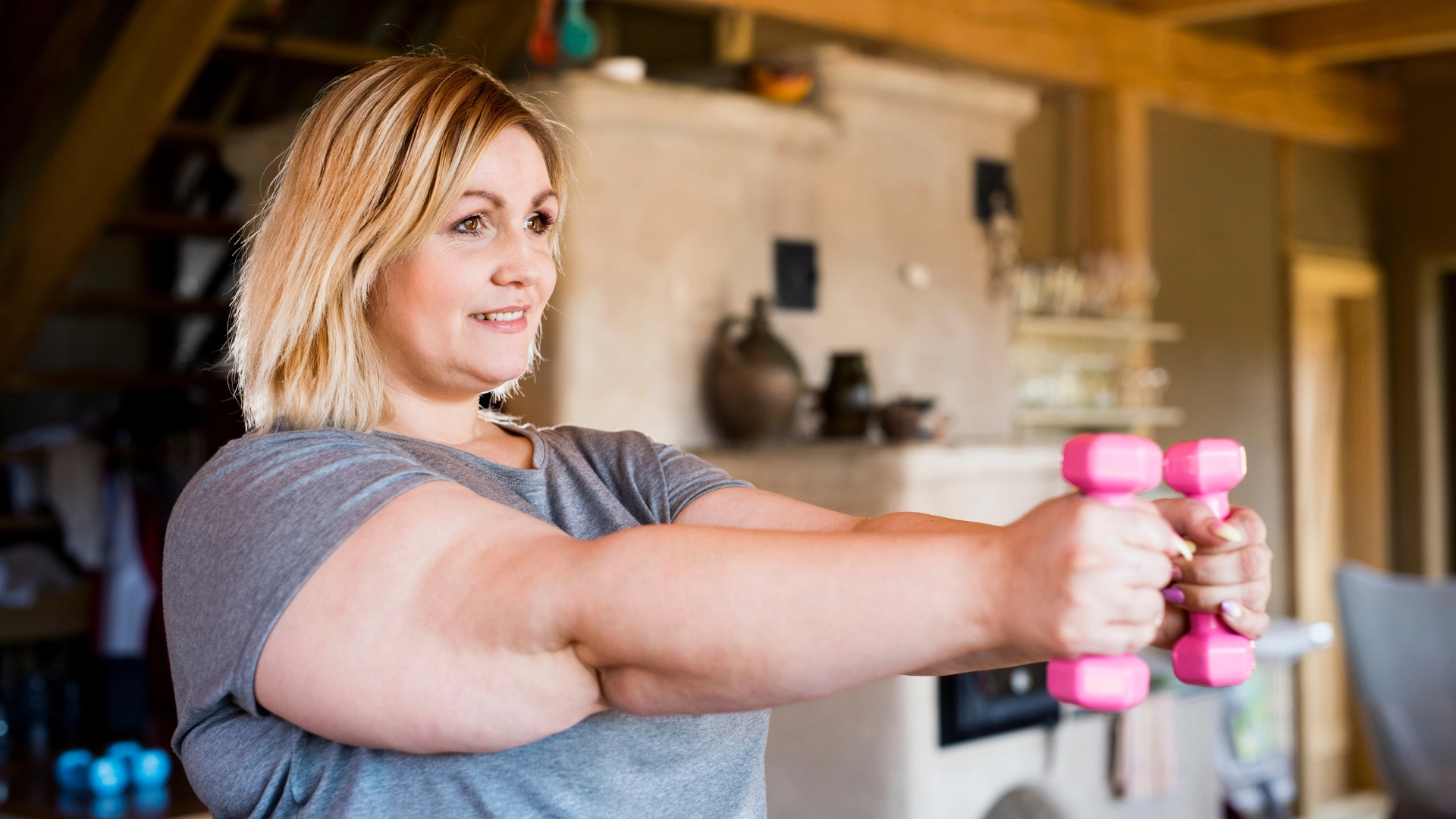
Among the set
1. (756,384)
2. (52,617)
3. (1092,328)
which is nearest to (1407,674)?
(1092,328)

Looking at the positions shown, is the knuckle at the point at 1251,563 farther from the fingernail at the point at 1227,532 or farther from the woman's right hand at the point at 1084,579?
the woman's right hand at the point at 1084,579

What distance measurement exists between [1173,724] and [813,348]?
1.49 m

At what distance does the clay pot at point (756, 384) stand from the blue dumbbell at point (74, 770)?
1803 millimetres

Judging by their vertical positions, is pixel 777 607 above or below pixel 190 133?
below

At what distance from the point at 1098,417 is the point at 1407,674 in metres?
1.56

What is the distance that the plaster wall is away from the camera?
3502 mm

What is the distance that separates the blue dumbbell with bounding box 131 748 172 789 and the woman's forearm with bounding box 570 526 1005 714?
2608 mm

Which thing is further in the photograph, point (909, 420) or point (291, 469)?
point (909, 420)

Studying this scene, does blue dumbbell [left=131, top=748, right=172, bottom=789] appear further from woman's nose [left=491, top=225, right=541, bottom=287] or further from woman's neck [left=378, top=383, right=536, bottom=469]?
woman's nose [left=491, top=225, right=541, bottom=287]

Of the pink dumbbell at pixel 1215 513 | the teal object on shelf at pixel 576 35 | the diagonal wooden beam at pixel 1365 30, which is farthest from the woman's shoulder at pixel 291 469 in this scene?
the diagonal wooden beam at pixel 1365 30

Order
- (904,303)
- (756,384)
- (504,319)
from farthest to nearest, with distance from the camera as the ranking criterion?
(904,303)
(756,384)
(504,319)

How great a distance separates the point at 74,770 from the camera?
3199 millimetres

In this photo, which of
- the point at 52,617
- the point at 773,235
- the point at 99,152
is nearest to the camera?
the point at 773,235

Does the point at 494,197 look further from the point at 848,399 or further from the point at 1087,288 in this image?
the point at 1087,288
